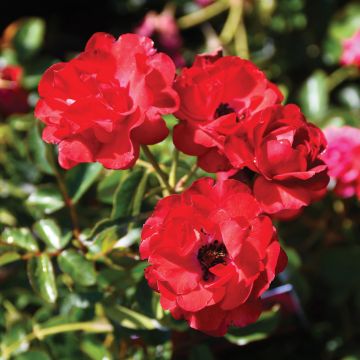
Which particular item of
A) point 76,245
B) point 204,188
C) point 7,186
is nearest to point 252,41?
point 7,186

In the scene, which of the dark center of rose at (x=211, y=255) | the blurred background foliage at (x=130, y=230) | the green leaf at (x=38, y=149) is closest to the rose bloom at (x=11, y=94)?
the blurred background foliage at (x=130, y=230)

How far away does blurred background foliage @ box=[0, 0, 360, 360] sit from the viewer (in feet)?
3.11

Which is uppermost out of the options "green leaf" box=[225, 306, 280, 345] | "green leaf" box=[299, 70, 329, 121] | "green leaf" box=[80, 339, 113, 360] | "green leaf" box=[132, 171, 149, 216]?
"green leaf" box=[132, 171, 149, 216]

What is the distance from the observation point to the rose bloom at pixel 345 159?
3.76ft

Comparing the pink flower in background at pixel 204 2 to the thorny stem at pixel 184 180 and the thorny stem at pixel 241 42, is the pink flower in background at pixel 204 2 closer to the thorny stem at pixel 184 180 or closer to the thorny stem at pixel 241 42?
the thorny stem at pixel 241 42

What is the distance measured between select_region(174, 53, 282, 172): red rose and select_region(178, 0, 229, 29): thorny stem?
949 millimetres

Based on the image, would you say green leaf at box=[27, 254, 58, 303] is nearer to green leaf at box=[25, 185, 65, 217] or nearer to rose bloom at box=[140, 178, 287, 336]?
green leaf at box=[25, 185, 65, 217]

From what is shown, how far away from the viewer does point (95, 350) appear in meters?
1.04

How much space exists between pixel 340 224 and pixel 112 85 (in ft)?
2.50

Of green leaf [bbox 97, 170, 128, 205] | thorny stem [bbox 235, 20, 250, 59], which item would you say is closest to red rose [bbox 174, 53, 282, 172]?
green leaf [bbox 97, 170, 128, 205]

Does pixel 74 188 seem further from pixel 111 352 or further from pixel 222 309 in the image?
pixel 222 309

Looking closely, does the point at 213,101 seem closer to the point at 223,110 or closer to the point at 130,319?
the point at 223,110

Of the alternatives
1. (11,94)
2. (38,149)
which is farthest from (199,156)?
(11,94)

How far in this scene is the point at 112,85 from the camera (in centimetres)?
76
